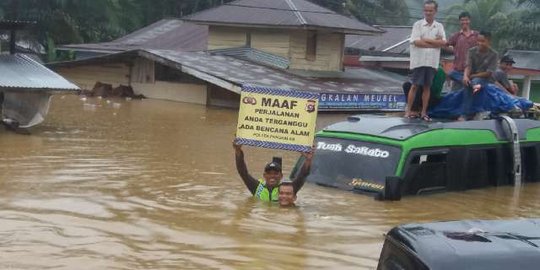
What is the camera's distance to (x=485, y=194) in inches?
491

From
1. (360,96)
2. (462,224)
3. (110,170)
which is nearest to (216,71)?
(360,96)

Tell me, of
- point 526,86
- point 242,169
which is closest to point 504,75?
point 242,169

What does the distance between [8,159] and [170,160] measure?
273cm

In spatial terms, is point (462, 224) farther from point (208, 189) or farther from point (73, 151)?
point (73, 151)

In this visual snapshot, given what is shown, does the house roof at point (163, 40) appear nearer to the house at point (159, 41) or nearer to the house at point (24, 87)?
the house at point (159, 41)

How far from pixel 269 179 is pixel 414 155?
2087 mm

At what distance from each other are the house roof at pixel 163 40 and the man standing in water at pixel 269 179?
2839 cm

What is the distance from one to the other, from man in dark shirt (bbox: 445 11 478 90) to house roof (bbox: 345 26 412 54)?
29.2m

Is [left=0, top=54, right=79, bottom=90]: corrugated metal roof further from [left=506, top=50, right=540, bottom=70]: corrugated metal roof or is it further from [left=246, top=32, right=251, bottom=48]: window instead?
[left=506, top=50, right=540, bottom=70]: corrugated metal roof

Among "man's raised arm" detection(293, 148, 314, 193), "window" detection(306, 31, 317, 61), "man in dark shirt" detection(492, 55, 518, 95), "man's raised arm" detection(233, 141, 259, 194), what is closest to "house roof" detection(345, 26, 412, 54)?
"window" detection(306, 31, 317, 61)

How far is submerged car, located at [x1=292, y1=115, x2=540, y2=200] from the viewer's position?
447 inches

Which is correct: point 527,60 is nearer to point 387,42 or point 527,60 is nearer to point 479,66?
point 387,42

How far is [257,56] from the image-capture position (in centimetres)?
3362

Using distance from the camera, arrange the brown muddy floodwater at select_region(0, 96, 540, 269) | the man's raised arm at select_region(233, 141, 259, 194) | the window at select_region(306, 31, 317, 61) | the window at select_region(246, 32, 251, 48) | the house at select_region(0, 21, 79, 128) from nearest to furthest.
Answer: the brown muddy floodwater at select_region(0, 96, 540, 269) → the man's raised arm at select_region(233, 141, 259, 194) → the house at select_region(0, 21, 79, 128) → the window at select_region(306, 31, 317, 61) → the window at select_region(246, 32, 251, 48)
